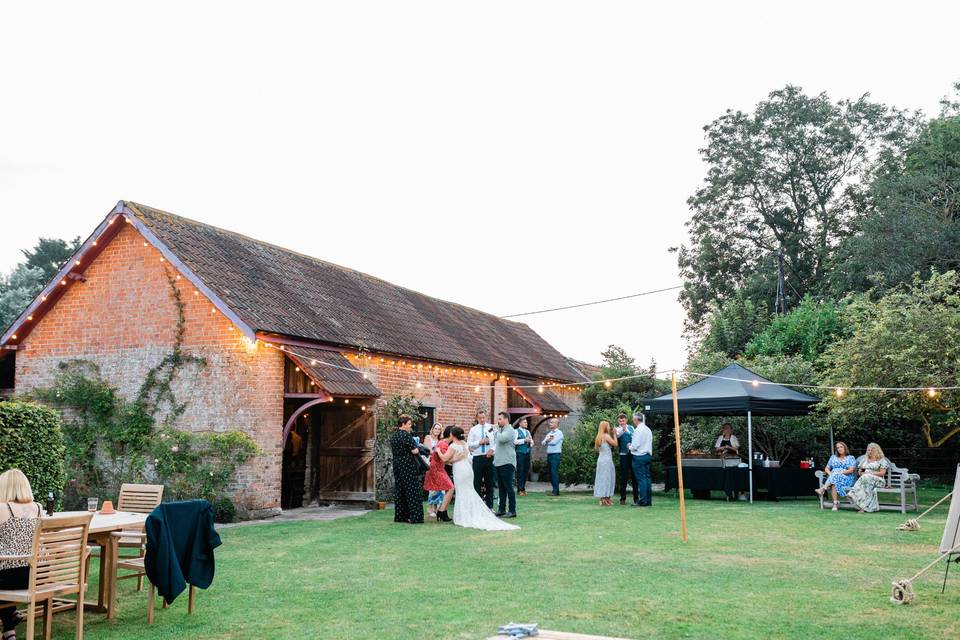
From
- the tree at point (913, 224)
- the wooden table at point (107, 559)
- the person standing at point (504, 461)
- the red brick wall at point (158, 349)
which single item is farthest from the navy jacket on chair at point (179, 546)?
the tree at point (913, 224)

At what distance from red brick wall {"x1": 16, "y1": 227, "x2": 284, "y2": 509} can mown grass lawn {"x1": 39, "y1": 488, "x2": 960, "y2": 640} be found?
8.53 ft

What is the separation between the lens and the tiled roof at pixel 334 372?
14266 millimetres

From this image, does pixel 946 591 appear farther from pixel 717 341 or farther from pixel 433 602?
pixel 717 341

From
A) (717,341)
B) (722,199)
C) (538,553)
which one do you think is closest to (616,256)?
(717,341)

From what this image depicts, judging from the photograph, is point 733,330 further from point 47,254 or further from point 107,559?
point 47,254

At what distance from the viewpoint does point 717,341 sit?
28.5m

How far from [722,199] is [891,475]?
22.3 metres

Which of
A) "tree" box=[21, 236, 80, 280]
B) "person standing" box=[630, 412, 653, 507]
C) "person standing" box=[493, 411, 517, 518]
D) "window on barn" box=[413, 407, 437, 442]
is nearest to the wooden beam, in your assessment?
"window on barn" box=[413, 407, 437, 442]

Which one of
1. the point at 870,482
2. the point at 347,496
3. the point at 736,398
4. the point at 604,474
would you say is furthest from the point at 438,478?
the point at 870,482

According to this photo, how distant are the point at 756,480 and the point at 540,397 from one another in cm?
768

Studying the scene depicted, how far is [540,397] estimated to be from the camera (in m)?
22.9

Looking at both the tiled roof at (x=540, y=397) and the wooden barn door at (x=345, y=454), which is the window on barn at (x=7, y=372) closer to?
the wooden barn door at (x=345, y=454)

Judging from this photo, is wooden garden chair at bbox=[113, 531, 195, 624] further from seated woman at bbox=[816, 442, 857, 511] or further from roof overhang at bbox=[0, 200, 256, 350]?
seated woman at bbox=[816, 442, 857, 511]

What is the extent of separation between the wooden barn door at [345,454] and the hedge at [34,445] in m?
5.84
